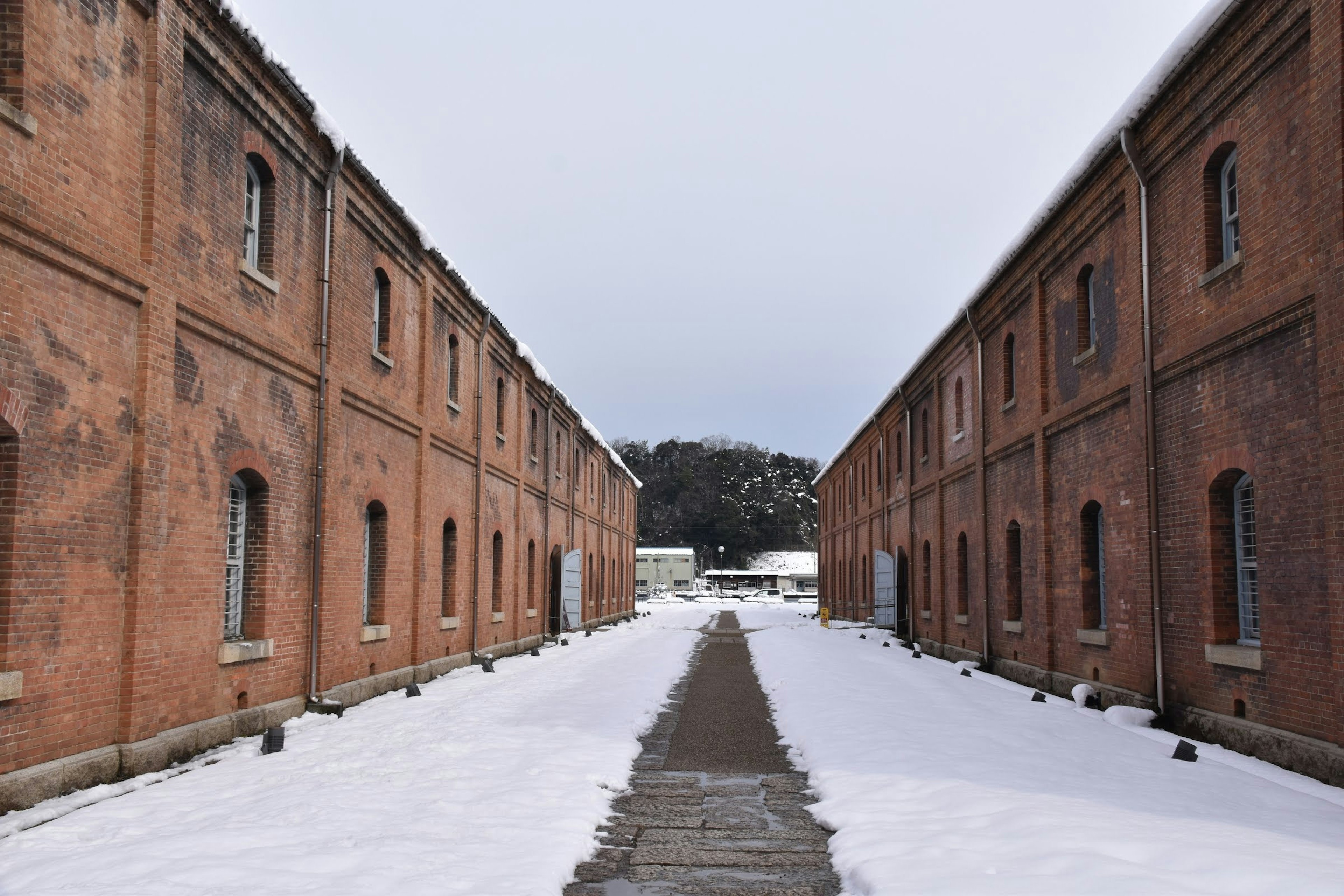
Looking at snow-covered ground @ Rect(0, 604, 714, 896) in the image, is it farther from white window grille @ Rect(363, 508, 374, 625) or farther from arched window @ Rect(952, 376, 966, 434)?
arched window @ Rect(952, 376, 966, 434)

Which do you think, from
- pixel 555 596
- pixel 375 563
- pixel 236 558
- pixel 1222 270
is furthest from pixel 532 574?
pixel 1222 270

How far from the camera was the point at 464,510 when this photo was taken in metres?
17.8

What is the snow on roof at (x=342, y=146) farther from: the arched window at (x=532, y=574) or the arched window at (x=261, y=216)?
the arched window at (x=532, y=574)

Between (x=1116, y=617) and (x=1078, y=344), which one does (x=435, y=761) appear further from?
(x=1078, y=344)

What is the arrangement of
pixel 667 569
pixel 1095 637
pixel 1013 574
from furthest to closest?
pixel 667 569 → pixel 1013 574 → pixel 1095 637

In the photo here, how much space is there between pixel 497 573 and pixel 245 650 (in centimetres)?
1067

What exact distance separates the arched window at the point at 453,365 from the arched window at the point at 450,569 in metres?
2.23

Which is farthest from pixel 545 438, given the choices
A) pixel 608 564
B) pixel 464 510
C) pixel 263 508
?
pixel 263 508

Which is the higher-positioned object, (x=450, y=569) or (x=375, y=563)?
(x=375, y=563)

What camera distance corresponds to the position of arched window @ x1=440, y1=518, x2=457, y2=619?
17.0 metres

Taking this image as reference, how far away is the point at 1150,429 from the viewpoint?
11.0 meters

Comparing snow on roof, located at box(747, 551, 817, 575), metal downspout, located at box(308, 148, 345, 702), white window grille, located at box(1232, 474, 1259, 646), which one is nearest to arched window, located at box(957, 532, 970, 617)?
white window grille, located at box(1232, 474, 1259, 646)

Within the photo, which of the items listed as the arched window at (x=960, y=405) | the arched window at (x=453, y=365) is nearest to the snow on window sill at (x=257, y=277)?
the arched window at (x=453, y=365)

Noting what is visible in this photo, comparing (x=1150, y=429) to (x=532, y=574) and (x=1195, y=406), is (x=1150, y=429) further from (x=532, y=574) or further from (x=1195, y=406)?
(x=532, y=574)
